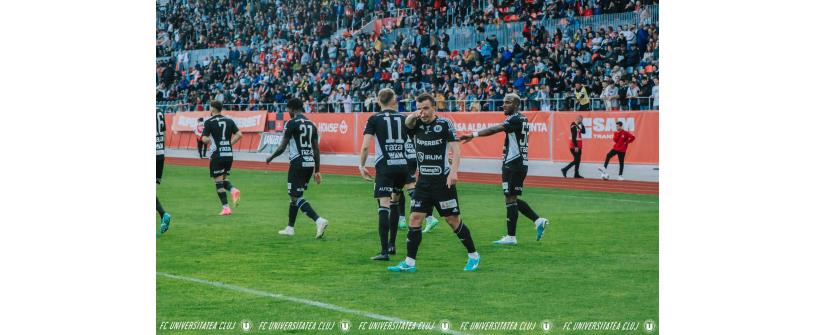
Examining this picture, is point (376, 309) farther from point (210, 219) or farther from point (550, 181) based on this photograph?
point (550, 181)

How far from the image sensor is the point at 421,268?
10.9 meters

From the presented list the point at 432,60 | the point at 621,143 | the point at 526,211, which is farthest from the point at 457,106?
the point at 526,211

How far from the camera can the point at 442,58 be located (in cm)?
3080

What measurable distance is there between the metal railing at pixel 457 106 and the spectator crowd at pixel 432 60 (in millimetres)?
43

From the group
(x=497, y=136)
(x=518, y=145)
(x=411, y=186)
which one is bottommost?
(x=411, y=186)

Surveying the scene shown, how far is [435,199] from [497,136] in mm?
18321

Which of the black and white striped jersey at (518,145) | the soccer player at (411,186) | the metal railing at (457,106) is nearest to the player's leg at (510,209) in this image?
the black and white striped jersey at (518,145)

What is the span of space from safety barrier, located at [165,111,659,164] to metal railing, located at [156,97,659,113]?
10.4 inches

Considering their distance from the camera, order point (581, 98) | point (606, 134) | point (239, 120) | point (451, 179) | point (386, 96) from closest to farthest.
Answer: point (451, 179) < point (386, 96) < point (606, 134) < point (581, 98) < point (239, 120)

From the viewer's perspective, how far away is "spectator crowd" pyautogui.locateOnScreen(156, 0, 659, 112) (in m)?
26.4

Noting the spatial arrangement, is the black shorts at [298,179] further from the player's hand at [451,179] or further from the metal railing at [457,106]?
the metal railing at [457,106]

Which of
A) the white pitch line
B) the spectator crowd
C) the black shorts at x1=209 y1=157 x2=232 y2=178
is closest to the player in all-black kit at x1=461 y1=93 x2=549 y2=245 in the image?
the white pitch line

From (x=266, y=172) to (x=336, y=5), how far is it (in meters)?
6.12

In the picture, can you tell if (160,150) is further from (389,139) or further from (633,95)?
(633,95)
